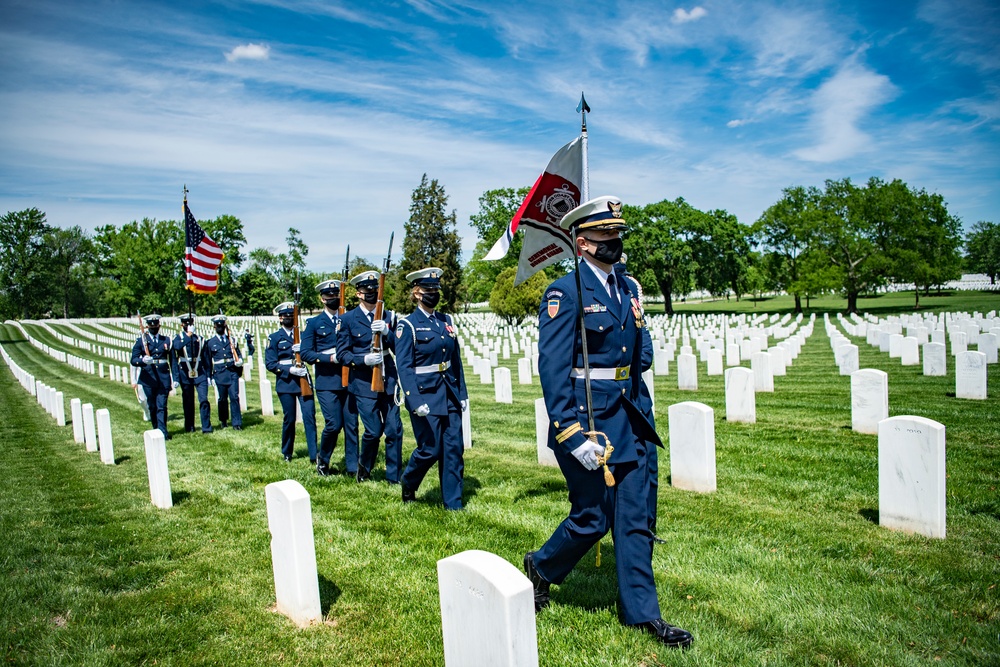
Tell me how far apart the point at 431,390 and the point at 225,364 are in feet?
26.9

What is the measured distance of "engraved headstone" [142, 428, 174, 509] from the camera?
6988mm

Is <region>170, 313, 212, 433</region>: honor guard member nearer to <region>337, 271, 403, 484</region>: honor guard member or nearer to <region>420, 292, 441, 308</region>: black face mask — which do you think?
<region>337, 271, 403, 484</region>: honor guard member

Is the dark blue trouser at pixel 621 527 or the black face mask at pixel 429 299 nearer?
the dark blue trouser at pixel 621 527

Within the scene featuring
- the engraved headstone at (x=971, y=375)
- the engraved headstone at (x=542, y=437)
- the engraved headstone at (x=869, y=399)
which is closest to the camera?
the engraved headstone at (x=542, y=437)

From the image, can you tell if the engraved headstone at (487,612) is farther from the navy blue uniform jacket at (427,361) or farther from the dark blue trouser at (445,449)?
the navy blue uniform jacket at (427,361)

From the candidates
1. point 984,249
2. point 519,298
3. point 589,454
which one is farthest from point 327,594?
point 984,249

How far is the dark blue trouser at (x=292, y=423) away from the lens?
9.13 meters

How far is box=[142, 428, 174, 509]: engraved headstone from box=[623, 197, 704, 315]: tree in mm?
55510

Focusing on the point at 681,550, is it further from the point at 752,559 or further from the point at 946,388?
the point at 946,388

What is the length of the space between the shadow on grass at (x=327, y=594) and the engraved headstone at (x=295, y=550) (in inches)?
6.5

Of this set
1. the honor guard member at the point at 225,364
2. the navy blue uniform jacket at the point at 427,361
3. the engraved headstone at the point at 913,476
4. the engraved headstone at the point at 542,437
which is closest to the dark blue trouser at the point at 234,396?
the honor guard member at the point at 225,364

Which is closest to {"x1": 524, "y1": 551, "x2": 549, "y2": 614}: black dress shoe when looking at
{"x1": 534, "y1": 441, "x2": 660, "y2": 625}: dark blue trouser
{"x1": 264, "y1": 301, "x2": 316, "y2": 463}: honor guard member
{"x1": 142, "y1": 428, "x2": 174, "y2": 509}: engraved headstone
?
{"x1": 534, "y1": 441, "x2": 660, "y2": 625}: dark blue trouser

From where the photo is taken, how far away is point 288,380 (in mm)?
10195

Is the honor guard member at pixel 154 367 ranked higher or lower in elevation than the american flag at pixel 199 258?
lower
